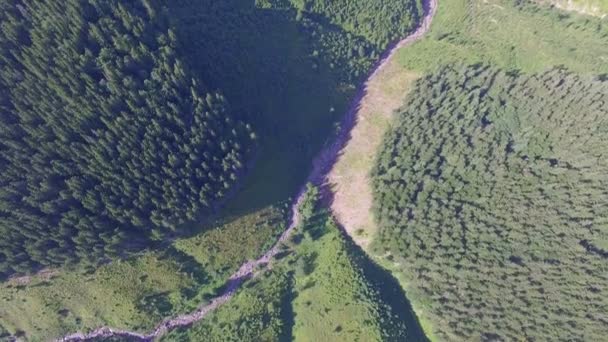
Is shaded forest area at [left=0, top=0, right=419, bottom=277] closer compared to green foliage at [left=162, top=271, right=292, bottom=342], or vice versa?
shaded forest area at [left=0, top=0, right=419, bottom=277]

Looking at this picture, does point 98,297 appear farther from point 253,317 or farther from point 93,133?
point 93,133

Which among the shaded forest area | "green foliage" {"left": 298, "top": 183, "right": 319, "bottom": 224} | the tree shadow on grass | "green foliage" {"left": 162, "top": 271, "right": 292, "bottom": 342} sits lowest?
"green foliage" {"left": 162, "top": 271, "right": 292, "bottom": 342}

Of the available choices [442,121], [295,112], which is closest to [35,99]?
[295,112]

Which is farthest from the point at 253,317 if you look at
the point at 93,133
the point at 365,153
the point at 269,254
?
the point at 93,133

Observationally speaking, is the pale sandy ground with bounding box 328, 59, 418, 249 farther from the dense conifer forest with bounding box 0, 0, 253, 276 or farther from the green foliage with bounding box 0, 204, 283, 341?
the dense conifer forest with bounding box 0, 0, 253, 276

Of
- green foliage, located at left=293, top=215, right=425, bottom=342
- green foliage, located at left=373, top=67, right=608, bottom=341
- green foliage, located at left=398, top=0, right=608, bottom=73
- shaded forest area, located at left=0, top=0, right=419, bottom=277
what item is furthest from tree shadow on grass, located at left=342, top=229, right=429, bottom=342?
green foliage, located at left=398, top=0, right=608, bottom=73

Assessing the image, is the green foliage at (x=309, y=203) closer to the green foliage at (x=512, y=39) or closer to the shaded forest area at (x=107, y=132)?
the shaded forest area at (x=107, y=132)
